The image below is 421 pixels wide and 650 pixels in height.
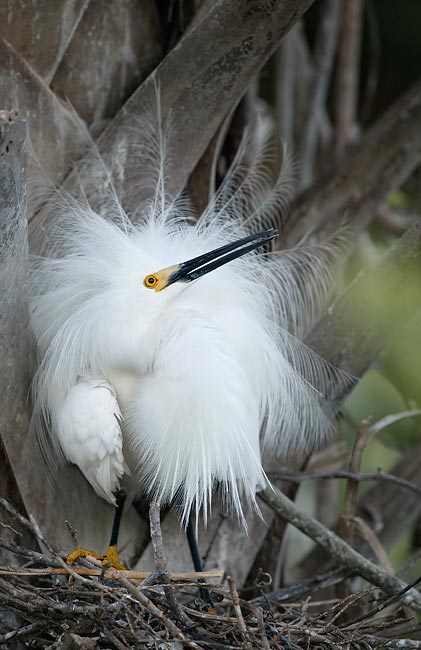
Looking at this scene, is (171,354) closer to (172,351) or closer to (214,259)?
(172,351)

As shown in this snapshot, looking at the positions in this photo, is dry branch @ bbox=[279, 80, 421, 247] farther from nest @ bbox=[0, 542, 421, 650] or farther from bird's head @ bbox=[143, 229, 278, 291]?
nest @ bbox=[0, 542, 421, 650]

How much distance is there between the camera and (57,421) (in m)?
1.74

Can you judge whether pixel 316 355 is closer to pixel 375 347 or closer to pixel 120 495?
pixel 375 347

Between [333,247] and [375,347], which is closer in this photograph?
[375,347]

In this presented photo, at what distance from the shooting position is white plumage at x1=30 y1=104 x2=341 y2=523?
1.75m

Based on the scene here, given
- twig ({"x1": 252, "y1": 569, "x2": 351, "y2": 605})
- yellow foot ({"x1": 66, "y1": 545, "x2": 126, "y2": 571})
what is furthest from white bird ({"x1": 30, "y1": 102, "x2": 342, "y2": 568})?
twig ({"x1": 252, "y1": 569, "x2": 351, "y2": 605})

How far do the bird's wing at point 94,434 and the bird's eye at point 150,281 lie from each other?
0.23 metres

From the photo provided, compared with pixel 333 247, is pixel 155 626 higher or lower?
lower

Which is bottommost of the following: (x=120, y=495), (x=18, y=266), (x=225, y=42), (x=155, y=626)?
(x=155, y=626)

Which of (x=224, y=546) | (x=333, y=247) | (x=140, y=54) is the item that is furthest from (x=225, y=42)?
(x=224, y=546)

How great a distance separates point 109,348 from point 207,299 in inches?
9.8

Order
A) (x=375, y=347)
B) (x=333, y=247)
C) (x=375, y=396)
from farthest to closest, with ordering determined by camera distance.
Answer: (x=375, y=396), (x=333, y=247), (x=375, y=347)

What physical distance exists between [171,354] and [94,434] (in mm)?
224

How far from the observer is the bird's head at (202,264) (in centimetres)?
178
